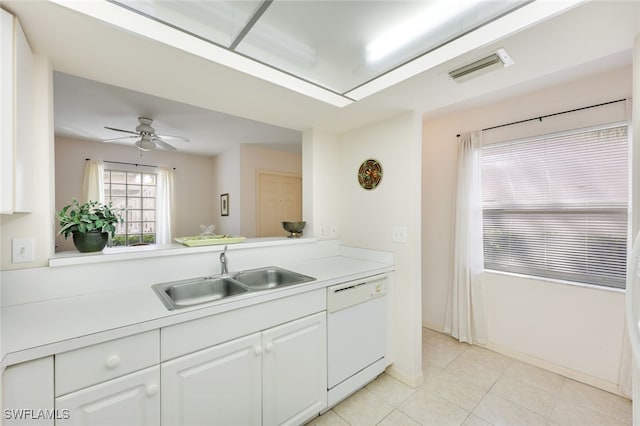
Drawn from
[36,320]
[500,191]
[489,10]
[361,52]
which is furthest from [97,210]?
[500,191]

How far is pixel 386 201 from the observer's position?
219 cm

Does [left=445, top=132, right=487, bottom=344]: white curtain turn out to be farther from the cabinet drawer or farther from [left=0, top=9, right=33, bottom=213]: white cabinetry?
[left=0, top=9, right=33, bottom=213]: white cabinetry

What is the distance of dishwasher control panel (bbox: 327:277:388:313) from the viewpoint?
1.69 metres

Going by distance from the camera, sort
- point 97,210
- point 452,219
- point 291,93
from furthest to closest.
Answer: point 452,219, point 291,93, point 97,210

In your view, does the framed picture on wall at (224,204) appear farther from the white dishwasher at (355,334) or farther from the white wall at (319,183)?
the white dishwasher at (355,334)

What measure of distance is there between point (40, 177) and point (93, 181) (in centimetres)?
355

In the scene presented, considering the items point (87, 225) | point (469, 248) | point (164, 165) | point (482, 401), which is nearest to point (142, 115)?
point (164, 165)

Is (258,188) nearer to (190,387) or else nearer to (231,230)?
(231,230)

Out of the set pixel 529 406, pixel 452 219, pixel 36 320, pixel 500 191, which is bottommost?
pixel 529 406

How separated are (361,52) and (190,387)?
1.85 meters

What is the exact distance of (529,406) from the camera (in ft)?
5.86

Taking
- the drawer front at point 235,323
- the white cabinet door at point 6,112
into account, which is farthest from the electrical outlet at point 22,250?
the drawer front at point 235,323

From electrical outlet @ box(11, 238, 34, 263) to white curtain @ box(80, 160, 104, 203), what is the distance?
3.50 metres

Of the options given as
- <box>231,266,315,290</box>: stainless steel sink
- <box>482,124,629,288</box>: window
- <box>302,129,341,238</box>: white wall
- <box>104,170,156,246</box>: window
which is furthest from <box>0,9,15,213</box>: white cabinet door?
<box>104,170,156,246</box>: window
